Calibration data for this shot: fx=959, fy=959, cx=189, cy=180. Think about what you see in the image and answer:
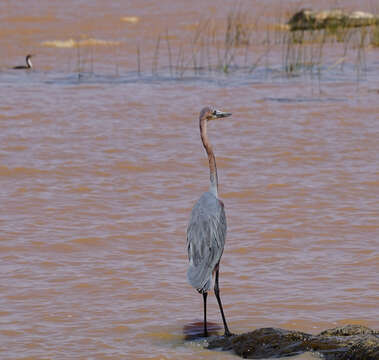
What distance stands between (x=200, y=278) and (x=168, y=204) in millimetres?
3552

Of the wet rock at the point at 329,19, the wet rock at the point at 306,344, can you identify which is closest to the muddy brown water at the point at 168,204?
the wet rock at the point at 306,344

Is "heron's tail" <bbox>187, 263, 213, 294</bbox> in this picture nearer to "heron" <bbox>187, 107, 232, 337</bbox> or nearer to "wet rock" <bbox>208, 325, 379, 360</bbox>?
"heron" <bbox>187, 107, 232, 337</bbox>

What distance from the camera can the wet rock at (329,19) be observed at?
71.9 feet

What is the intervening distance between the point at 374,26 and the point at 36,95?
9.04 m

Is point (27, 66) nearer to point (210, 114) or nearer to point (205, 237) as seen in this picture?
point (210, 114)

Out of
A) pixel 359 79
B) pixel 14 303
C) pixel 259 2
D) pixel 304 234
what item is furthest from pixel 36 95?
pixel 259 2

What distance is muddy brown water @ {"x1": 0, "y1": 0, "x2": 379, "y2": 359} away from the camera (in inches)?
264

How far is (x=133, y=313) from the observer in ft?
22.4

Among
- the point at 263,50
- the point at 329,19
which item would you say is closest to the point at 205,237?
the point at 263,50

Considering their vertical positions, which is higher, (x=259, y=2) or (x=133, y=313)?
(x=259, y=2)

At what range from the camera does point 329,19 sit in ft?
73.2

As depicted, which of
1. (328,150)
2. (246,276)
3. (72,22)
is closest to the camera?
(246,276)

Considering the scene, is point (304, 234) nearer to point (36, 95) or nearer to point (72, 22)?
point (36, 95)

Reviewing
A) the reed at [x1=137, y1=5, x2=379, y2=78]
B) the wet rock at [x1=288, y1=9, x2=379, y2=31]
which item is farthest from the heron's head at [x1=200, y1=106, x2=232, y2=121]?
the wet rock at [x1=288, y1=9, x2=379, y2=31]
